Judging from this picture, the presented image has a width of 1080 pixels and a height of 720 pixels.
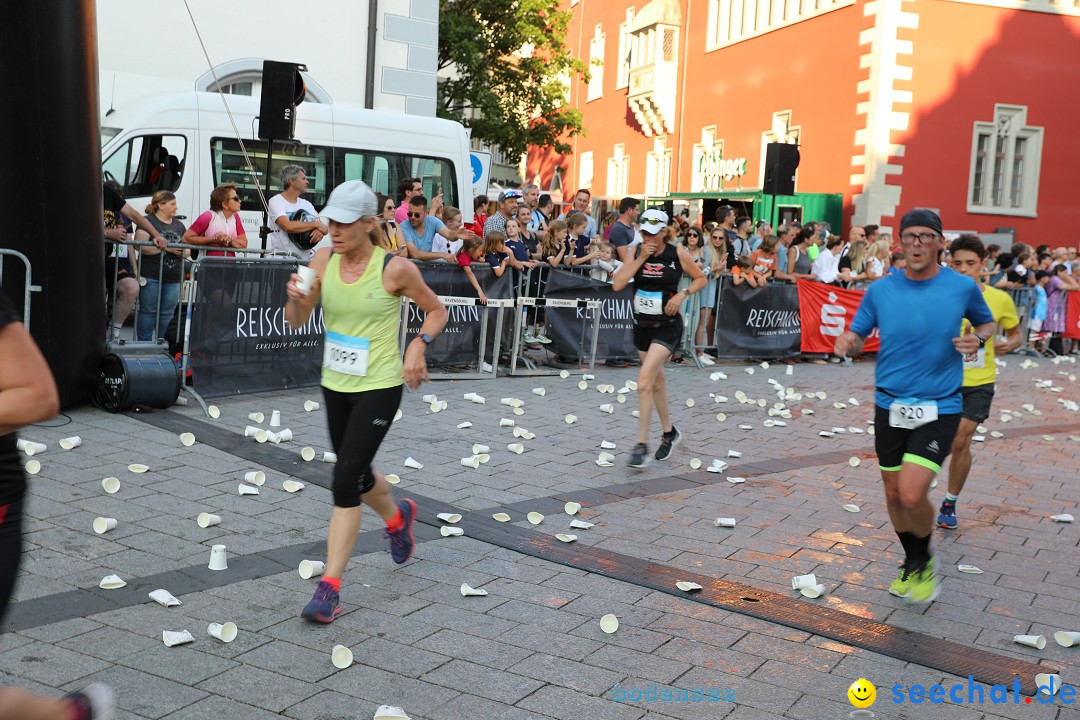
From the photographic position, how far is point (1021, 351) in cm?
2067

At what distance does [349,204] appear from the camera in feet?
15.2

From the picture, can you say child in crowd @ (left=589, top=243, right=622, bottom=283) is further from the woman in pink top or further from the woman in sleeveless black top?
the woman in sleeveless black top

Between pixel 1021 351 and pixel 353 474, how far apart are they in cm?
1888

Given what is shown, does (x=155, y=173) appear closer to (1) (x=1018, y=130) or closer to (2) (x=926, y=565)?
(2) (x=926, y=565)

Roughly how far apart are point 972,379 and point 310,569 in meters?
4.19

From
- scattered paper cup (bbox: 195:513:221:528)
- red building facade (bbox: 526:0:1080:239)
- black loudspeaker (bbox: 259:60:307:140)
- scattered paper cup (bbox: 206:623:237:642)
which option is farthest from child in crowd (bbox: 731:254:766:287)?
red building facade (bbox: 526:0:1080:239)

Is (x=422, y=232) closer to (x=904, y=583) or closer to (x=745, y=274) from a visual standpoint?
(x=745, y=274)

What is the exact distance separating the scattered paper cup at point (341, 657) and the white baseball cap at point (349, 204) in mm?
1768

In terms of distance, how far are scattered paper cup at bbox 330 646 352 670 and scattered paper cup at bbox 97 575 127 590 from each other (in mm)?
1264

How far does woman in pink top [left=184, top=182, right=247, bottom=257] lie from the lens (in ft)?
34.4

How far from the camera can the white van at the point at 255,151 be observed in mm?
13242

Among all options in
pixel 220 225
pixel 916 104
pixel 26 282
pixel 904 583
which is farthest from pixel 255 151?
pixel 916 104

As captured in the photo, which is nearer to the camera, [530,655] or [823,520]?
A: [530,655]

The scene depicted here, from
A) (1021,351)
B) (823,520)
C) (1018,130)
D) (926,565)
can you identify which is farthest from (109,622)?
(1018,130)
